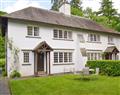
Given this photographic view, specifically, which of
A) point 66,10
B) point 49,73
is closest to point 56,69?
point 49,73

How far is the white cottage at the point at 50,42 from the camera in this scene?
2859 centimetres

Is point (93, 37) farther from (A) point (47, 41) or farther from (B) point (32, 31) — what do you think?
(B) point (32, 31)

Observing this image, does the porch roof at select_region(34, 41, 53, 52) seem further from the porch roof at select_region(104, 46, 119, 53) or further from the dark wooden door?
the porch roof at select_region(104, 46, 119, 53)

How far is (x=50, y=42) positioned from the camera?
106ft

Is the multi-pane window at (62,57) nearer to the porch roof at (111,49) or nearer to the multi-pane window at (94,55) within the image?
the multi-pane window at (94,55)

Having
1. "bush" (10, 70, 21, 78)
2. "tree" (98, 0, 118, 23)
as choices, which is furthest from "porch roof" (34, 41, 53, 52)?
"tree" (98, 0, 118, 23)

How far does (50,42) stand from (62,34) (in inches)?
105

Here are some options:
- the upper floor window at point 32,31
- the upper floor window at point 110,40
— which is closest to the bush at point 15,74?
the upper floor window at point 32,31

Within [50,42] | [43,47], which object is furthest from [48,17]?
[43,47]

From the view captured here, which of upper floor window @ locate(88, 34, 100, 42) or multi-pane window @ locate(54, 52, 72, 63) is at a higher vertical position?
upper floor window @ locate(88, 34, 100, 42)

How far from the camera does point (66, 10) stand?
40156mm

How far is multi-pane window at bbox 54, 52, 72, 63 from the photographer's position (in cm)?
3292

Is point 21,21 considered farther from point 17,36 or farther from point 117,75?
point 117,75

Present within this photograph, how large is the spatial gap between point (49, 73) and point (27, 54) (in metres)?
3.72
